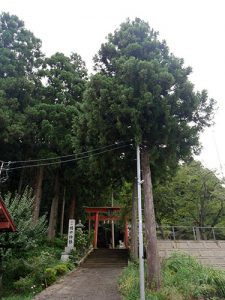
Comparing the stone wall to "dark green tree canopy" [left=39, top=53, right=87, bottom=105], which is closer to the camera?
the stone wall

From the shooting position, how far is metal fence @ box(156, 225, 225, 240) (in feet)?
59.1

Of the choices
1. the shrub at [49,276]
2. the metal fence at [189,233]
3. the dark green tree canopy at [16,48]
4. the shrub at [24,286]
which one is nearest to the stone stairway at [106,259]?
the metal fence at [189,233]

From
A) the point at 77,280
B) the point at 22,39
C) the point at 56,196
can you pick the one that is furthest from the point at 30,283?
the point at 22,39

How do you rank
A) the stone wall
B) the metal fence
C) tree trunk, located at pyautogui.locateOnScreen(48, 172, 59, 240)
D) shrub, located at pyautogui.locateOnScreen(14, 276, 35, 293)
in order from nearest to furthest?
shrub, located at pyautogui.locateOnScreen(14, 276, 35, 293) → the stone wall → the metal fence → tree trunk, located at pyautogui.locateOnScreen(48, 172, 59, 240)

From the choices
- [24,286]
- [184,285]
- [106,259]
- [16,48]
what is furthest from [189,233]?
[16,48]

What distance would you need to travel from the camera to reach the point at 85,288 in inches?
383

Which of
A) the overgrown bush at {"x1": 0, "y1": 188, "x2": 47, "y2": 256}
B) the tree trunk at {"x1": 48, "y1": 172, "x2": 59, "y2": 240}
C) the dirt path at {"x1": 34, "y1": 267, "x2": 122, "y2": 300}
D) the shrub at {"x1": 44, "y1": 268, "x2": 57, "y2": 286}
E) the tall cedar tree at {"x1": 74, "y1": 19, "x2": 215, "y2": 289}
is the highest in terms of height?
the tall cedar tree at {"x1": 74, "y1": 19, "x2": 215, "y2": 289}

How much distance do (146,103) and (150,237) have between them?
4.67 meters

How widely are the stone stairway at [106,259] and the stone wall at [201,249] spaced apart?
2.49 m

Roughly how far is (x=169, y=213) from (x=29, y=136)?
10.7 metres

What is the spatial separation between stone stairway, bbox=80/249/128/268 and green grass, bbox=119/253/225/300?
17.1 feet

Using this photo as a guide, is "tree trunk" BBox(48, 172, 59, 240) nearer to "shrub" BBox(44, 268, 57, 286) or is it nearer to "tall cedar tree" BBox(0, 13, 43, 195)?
"tall cedar tree" BBox(0, 13, 43, 195)

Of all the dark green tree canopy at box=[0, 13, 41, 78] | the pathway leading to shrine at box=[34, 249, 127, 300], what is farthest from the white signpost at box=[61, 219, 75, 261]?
the dark green tree canopy at box=[0, 13, 41, 78]

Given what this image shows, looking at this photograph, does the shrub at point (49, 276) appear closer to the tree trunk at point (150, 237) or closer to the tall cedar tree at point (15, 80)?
the tree trunk at point (150, 237)
